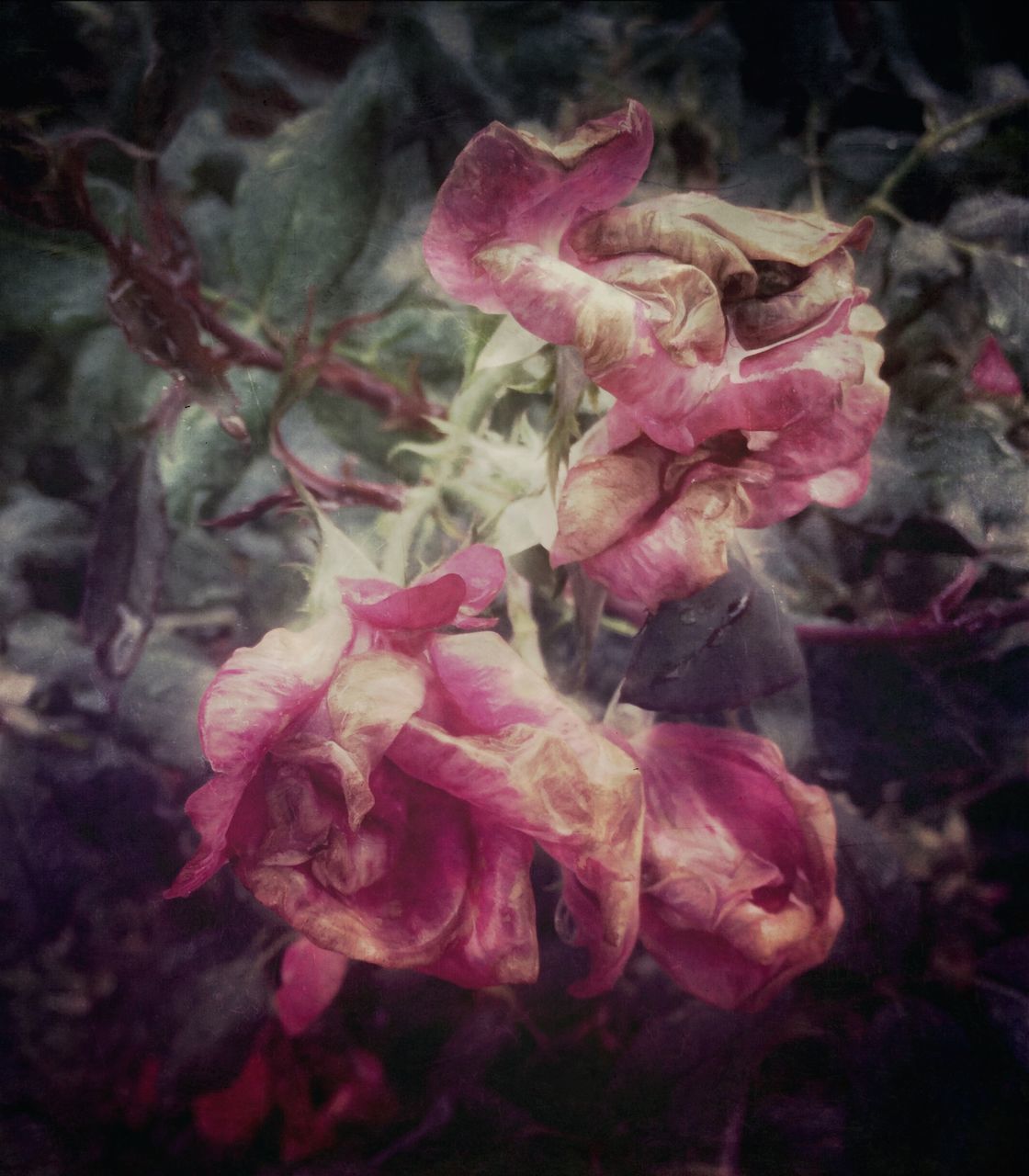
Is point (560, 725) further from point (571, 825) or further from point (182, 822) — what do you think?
point (182, 822)

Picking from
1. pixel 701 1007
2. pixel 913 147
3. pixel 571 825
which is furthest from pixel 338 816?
pixel 913 147

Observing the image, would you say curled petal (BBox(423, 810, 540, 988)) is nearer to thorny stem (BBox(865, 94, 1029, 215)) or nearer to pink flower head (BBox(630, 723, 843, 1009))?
pink flower head (BBox(630, 723, 843, 1009))

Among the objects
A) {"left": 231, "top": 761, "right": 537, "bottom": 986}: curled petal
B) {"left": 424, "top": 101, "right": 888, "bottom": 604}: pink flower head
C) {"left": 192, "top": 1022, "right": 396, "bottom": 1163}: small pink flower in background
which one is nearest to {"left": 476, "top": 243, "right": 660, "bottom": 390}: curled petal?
{"left": 424, "top": 101, "right": 888, "bottom": 604}: pink flower head

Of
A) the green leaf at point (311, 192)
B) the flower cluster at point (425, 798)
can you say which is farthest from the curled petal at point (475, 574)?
the green leaf at point (311, 192)

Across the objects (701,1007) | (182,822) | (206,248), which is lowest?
(701,1007)

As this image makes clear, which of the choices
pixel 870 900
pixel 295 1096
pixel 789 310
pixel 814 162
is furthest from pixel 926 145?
pixel 295 1096

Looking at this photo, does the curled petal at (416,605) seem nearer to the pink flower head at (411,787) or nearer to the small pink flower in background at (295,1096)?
the pink flower head at (411,787)
